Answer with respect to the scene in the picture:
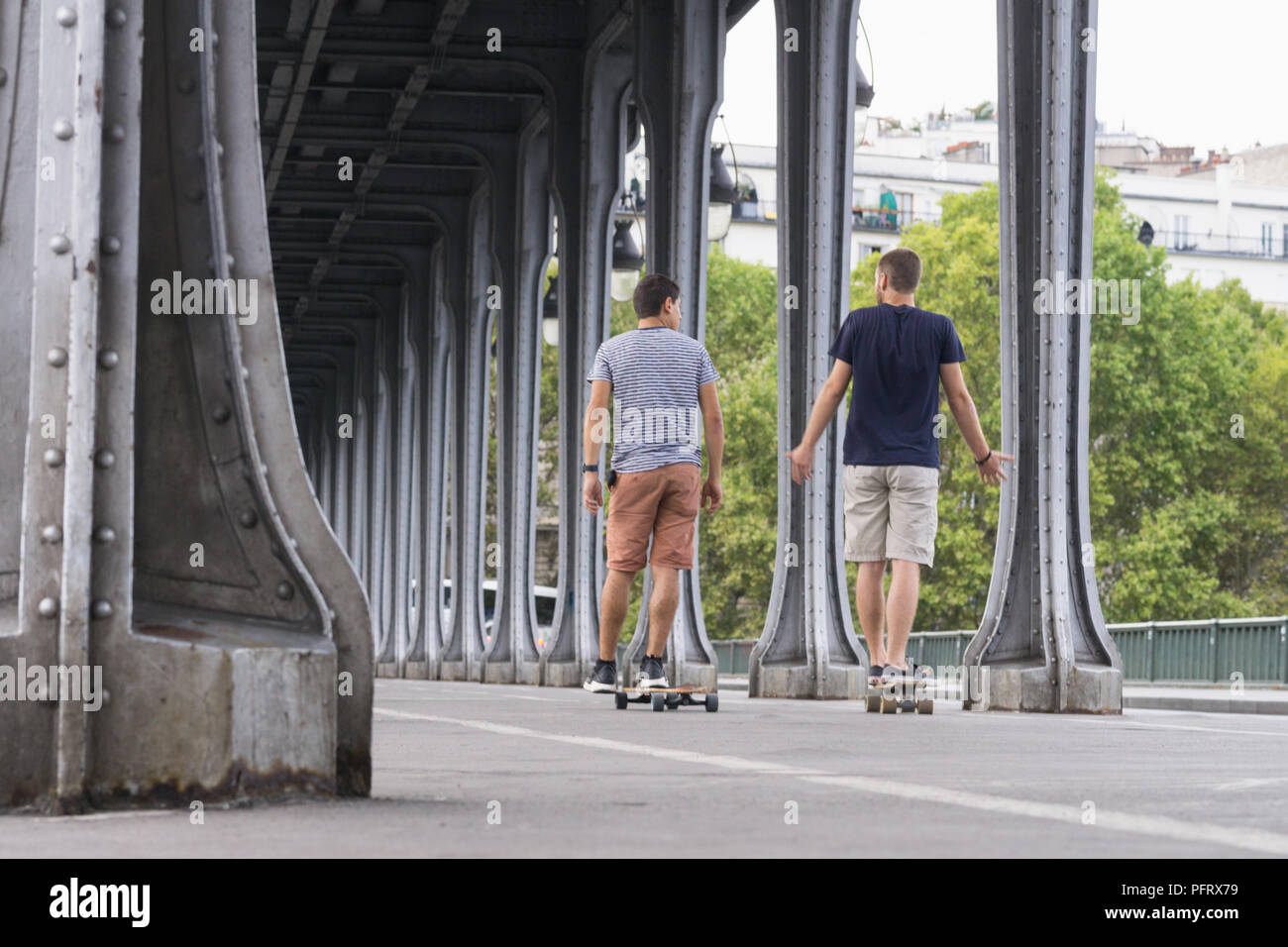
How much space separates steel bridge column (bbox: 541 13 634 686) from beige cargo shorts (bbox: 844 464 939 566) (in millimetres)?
16468

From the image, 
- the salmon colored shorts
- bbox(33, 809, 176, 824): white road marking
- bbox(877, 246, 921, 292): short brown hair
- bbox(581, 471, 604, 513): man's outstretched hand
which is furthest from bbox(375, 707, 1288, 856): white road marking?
bbox(877, 246, 921, 292): short brown hair

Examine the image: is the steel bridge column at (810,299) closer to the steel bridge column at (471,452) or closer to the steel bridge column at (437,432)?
the steel bridge column at (471,452)

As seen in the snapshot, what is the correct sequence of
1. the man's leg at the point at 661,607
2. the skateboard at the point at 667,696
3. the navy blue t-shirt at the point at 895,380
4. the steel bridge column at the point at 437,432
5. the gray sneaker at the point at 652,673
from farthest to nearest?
the steel bridge column at the point at 437,432
the skateboard at the point at 667,696
the gray sneaker at the point at 652,673
the man's leg at the point at 661,607
the navy blue t-shirt at the point at 895,380

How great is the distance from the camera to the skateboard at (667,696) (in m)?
11.9

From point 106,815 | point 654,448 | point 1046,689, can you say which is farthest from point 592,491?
point 106,815

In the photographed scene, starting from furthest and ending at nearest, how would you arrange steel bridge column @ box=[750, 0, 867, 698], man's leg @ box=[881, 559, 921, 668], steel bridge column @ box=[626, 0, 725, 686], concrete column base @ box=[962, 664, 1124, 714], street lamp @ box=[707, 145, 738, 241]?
street lamp @ box=[707, 145, 738, 241]
steel bridge column @ box=[626, 0, 725, 686]
steel bridge column @ box=[750, 0, 867, 698]
concrete column base @ box=[962, 664, 1124, 714]
man's leg @ box=[881, 559, 921, 668]

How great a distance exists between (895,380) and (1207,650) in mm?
19894

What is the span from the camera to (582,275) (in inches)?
1104

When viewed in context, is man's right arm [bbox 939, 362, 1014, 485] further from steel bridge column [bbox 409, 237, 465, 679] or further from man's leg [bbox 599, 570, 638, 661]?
steel bridge column [bbox 409, 237, 465, 679]

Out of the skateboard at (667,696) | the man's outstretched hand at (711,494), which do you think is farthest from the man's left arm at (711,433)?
the skateboard at (667,696)

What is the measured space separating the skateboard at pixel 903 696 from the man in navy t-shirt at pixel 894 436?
32 cm

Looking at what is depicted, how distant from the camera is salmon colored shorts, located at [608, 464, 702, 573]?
11.2 meters

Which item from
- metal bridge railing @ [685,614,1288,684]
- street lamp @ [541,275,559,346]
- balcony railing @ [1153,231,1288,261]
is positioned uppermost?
balcony railing @ [1153,231,1288,261]
